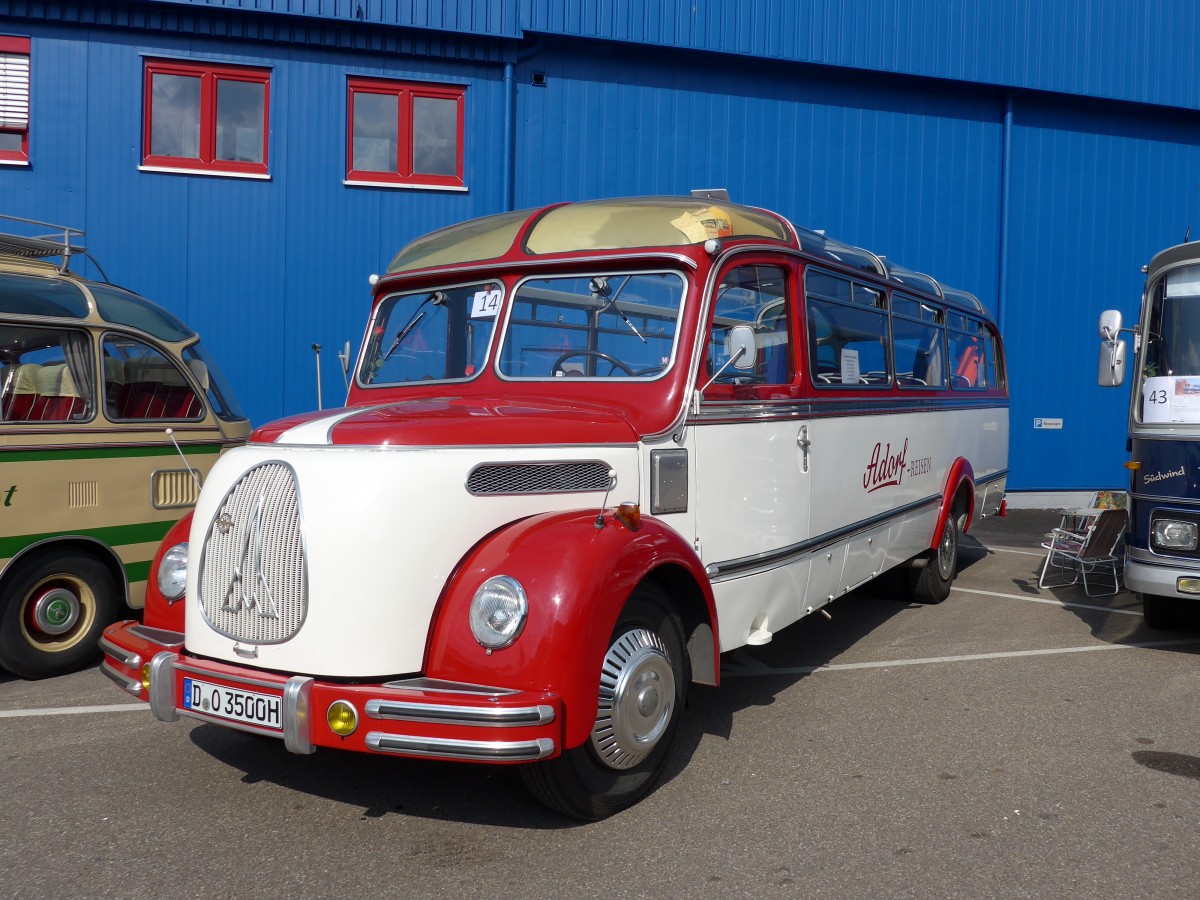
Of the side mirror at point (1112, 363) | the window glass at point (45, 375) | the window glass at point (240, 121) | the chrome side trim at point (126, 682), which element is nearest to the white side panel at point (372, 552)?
the chrome side trim at point (126, 682)

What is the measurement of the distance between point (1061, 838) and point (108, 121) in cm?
1103

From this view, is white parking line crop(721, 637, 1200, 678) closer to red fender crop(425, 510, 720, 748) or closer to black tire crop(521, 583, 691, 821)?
black tire crop(521, 583, 691, 821)

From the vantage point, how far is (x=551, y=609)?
11.0 feet

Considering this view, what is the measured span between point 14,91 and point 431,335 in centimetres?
836

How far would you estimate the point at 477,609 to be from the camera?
3.39 metres

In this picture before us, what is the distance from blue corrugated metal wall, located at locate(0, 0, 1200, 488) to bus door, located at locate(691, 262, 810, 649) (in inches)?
292

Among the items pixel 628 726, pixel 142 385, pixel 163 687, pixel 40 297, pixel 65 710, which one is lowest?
pixel 65 710

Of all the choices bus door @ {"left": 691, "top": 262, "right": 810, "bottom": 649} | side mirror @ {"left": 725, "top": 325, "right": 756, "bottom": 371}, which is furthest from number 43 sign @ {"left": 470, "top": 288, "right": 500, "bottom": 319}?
side mirror @ {"left": 725, "top": 325, "right": 756, "bottom": 371}

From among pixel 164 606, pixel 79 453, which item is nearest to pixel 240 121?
pixel 79 453

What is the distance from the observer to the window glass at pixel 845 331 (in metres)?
5.39

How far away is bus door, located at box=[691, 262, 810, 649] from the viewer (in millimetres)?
4473

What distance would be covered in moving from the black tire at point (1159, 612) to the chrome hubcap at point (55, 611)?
6.55m

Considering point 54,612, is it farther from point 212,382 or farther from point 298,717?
point 298,717

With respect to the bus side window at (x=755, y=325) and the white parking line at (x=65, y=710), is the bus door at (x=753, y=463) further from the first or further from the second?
the white parking line at (x=65, y=710)
